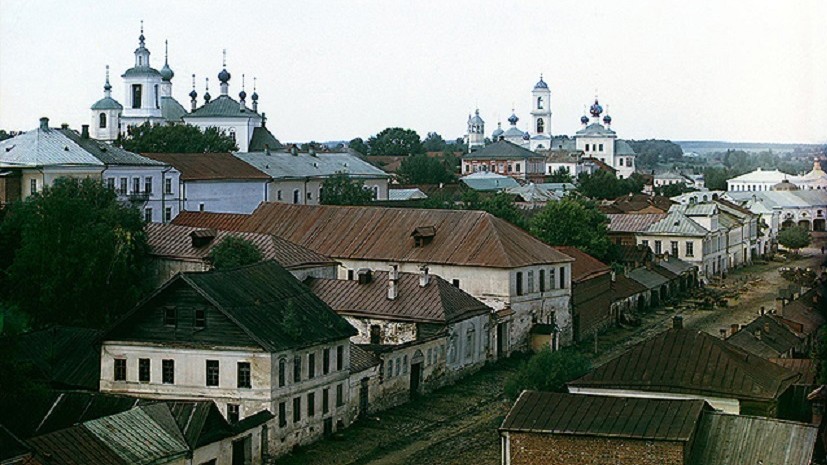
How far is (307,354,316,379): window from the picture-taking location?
28906mm

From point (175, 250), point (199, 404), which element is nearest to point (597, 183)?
point (175, 250)

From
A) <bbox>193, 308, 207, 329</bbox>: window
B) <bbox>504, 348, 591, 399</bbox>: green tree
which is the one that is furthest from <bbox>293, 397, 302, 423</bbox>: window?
<bbox>504, 348, 591, 399</bbox>: green tree

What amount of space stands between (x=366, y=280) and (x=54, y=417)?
46.5 ft

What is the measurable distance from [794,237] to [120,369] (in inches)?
2171

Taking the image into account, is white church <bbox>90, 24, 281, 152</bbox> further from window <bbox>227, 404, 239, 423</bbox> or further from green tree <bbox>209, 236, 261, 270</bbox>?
window <bbox>227, 404, 239, 423</bbox>

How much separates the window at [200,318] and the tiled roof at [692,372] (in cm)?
858

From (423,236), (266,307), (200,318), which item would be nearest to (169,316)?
(200,318)

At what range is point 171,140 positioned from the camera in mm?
72562

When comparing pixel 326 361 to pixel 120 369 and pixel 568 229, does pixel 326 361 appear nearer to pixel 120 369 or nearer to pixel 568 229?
pixel 120 369

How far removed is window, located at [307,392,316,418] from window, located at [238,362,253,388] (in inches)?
68.7

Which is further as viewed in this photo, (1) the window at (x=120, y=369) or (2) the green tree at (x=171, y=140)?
(2) the green tree at (x=171, y=140)

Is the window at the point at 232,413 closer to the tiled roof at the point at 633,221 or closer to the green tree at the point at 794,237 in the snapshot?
the tiled roof at the point at 633,221

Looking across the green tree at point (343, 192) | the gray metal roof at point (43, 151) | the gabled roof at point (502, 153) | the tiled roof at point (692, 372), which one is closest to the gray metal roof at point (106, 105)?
the green tree at point (343, 192)

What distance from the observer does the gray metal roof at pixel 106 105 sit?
268 feet
